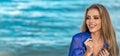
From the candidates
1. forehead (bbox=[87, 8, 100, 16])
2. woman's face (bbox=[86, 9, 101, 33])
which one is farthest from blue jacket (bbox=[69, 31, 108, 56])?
forehead (bbox=[87, 8, 100, 16])

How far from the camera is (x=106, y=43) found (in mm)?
4773

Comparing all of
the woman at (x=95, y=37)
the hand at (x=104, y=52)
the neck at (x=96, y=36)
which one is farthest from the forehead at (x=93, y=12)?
the hand at (x=104, y=52)

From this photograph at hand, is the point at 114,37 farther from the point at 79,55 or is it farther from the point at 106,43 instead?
the point at 79,55

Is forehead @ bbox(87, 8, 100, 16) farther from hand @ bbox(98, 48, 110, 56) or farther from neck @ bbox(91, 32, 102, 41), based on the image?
hand @ bbox(98, 48, 110, 56)

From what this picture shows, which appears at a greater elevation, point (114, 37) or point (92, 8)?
point (92, 8)

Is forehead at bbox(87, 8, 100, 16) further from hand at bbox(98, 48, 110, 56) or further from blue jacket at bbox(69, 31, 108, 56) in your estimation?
hand at bbox(98, 48, 110, 56)

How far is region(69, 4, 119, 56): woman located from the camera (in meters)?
4.62

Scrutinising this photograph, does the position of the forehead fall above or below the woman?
above

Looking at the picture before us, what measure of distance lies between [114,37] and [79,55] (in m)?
0.44

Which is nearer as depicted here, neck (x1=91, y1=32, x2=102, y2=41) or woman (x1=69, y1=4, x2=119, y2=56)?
woman (x1=69, y1=4, x2=119, y2=56)

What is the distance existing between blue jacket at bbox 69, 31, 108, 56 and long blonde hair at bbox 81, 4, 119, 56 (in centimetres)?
7

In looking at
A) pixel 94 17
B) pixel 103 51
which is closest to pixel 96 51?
pixel 103 51

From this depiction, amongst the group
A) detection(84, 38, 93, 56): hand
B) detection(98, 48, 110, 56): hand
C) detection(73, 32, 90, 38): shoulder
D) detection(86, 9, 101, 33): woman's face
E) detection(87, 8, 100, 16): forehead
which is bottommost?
detection(98, 48, 110, 56): hand

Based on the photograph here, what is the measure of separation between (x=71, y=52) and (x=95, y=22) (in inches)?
16.4
